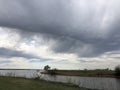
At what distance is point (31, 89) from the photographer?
17453 millimetres

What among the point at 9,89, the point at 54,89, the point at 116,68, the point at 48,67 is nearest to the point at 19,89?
the point at 9,89

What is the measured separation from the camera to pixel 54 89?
61.1 ft

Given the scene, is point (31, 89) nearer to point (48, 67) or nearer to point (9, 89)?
point (9, 89)

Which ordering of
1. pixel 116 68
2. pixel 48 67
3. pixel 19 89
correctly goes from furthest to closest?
pixel 48 67 → pixel 116 68 → pixel 19 89

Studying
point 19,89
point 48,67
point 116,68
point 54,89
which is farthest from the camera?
point 48,67

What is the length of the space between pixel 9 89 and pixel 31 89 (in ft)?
6.93

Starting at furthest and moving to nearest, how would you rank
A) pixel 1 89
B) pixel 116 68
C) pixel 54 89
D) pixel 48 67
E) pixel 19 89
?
pixel 48 67 < pixel 116 68 < pixel 54 89 < pixel 19 89 < pixel 1 89

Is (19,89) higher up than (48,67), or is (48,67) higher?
(48,67)

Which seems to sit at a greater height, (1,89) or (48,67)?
(48,67)

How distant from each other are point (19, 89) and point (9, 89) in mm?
960

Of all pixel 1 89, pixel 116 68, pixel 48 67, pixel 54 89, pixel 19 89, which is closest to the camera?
pixel 1 89

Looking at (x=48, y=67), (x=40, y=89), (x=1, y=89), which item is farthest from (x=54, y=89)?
(x=48, y=67)

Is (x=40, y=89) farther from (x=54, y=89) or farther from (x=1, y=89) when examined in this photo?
(x=1, y=89)

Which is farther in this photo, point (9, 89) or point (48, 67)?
point (48, 67)
